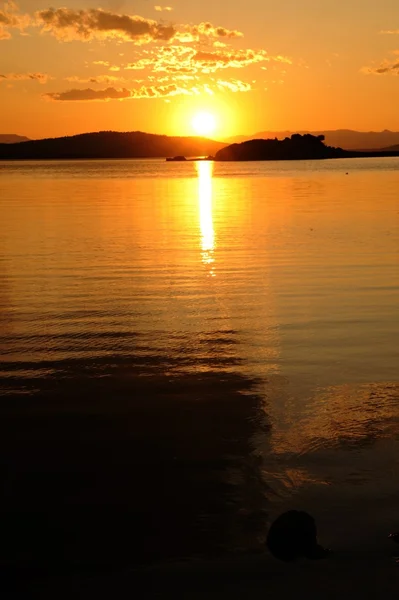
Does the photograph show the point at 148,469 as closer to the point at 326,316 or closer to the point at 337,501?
the point at 337,501

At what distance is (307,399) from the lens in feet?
33.2

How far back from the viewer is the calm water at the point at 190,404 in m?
6.79

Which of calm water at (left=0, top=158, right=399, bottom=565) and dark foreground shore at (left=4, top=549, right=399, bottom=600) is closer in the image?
dark foreground shore at (left=4, top=549, right=399, bottom=600)

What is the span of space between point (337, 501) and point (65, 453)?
320cm

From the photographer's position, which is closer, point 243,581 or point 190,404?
point 243,581

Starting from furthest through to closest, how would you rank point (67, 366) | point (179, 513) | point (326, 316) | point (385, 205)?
point (385, 205)
point (326, 316)
point (67, 366)
point (179, 513)

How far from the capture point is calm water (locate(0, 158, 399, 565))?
6.79 metres

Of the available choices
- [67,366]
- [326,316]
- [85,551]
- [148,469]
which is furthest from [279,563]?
[326,316]

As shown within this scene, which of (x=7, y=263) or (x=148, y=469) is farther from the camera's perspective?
(x=7, y=263)

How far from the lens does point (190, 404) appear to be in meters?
9.93

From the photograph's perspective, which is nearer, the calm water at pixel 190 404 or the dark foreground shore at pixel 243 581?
the dark foreground shore at pixel 243 581

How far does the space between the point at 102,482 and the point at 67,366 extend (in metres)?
4.41

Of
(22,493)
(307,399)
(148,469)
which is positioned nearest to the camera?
(22,493)

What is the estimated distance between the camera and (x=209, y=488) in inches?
292
